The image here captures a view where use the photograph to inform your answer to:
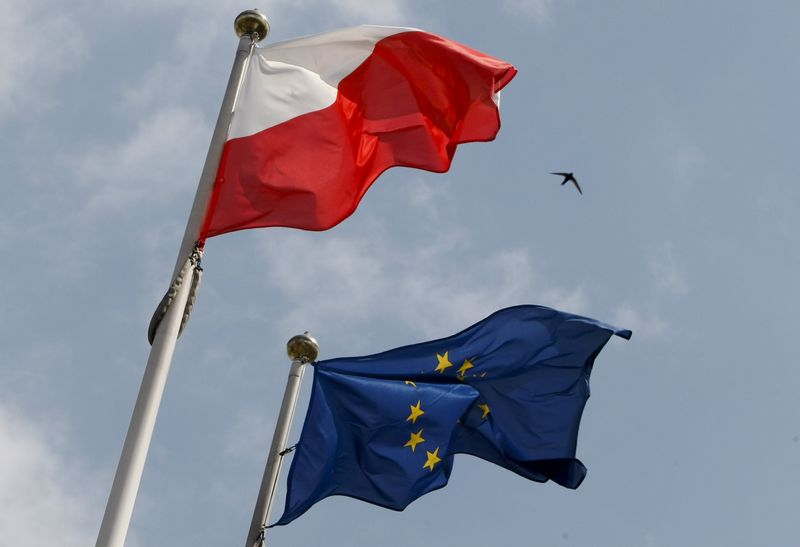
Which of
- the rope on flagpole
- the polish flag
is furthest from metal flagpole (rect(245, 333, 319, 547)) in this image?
the rope on flagpole

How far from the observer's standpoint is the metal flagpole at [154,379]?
10805 mm

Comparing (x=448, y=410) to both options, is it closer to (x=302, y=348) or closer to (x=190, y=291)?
(x=302, y=348)

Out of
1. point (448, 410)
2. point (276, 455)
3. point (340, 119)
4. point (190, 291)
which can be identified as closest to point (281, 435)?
point (276, 455)

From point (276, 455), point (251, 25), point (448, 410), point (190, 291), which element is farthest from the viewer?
point (448, 410)

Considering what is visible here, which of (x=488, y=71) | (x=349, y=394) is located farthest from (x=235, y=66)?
(x=349, y=394)

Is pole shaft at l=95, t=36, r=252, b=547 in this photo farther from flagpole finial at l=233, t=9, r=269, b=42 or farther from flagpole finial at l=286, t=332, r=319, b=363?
flagpole finial at l=286, t=332, r=319, b=363

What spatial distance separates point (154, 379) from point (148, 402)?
22cm

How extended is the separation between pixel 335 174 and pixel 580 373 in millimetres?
6017

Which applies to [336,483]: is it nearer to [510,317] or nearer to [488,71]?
[510,317]

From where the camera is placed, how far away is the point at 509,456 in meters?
18.7

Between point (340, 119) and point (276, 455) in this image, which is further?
point (276, 455)

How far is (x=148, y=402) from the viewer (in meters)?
11.4

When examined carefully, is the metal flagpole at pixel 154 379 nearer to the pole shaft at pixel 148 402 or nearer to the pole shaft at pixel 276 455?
the pole shaft at pixel 148 402

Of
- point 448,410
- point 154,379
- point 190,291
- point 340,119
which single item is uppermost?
point 340,119
